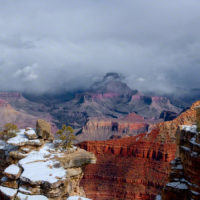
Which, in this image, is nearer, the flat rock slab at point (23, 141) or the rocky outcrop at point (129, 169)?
the flat rock slab at point (23, 141)

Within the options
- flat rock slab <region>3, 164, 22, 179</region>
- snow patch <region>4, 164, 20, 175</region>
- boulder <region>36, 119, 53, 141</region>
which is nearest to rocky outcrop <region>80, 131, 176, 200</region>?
boulder <region>36, 119, 53, 141</region>

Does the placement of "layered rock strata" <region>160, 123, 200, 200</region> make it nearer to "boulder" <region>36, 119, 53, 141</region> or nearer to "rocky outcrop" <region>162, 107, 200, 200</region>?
"rocky outcrop" <region>162, 107, 200, 200</region>

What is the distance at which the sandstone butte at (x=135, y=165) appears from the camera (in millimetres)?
46281

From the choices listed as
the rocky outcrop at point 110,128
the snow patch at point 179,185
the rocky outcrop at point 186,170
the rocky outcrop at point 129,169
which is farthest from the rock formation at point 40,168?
the rocky outcrop at point 110,128

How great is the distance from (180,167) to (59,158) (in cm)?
1006

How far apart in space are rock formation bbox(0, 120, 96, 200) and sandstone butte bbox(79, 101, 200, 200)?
27618 millimetres

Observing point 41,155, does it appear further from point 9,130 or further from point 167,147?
point 167,147

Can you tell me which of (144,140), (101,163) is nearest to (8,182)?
(101,163)

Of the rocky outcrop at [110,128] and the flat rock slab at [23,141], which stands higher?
the flat rock slab at [23,141]

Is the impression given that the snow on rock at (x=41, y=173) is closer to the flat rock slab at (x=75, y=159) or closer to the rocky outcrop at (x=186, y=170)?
the flat rock slab at (x=75, y=159)

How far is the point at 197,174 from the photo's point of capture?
14.9 meters

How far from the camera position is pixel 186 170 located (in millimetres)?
16141

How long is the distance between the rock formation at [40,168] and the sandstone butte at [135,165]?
27618 millimetres

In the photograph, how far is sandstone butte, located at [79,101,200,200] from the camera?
46.3m
